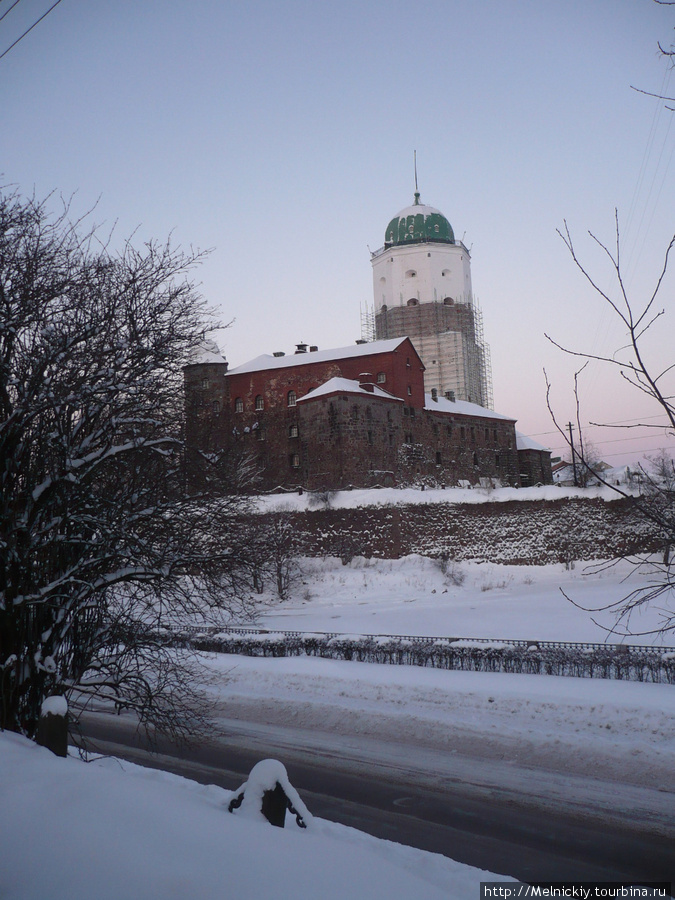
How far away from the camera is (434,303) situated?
226ft

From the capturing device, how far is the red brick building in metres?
43.7

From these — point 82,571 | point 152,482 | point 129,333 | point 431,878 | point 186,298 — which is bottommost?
point 431,878

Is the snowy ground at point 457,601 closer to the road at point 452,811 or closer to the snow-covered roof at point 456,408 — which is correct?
the road at point 452,811

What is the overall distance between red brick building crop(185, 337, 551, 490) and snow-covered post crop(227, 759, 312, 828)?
→ 123 feet

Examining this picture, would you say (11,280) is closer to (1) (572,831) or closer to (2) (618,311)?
(2) (618,311)

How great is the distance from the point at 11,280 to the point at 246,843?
6.09m

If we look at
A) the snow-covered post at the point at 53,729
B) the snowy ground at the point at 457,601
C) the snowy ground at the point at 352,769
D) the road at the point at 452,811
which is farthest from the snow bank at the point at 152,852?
the snowy ground at the point at 457,601

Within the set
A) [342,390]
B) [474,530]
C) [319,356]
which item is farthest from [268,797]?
[319,356]

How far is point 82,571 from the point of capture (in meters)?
7.55

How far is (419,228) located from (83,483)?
6825 cm

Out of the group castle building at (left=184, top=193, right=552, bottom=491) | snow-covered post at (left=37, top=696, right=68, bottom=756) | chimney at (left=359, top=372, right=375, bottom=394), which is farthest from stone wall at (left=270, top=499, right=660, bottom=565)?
snow-covered post at (left=37, top=696, right=68, bottom=756)

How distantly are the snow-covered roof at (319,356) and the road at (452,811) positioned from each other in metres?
39.0

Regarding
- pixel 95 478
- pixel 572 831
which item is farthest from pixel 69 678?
pixel 572 831

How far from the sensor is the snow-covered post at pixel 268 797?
177 inches
